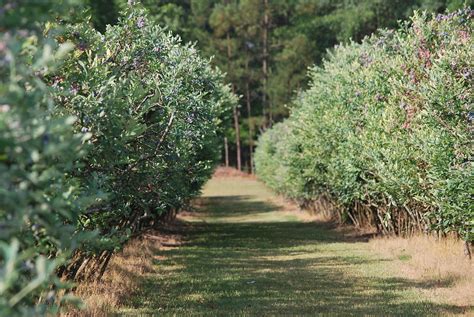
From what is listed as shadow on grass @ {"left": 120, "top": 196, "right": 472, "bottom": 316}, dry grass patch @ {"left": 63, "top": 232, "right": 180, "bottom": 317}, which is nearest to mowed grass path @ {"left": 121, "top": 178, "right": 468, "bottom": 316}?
shadow on grass @ {"left": 120, "top": 196, "right": 472, "bottom": 316}

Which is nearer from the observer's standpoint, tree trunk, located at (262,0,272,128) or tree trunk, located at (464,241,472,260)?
tree trunk, located at (464,241,472,260)

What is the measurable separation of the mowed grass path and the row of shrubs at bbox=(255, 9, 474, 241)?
1582 millimetres

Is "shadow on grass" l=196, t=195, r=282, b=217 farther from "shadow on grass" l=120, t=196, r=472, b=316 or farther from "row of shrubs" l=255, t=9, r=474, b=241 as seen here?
"shadow on grass" l=120, t=196, r=472, b=316

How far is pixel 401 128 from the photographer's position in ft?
51.2

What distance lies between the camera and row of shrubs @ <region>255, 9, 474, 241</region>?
1220cm

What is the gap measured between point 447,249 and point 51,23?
10.6 metres

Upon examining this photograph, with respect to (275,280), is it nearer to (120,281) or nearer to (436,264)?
(120,281)

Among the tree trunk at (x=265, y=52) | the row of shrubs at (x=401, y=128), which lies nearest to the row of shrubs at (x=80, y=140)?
the row of shrubs at (x=401, y=128)

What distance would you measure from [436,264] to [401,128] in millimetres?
3180

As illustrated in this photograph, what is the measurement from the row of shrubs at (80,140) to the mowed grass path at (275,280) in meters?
1.64

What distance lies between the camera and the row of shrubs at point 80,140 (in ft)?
13.2

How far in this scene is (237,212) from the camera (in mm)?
36844

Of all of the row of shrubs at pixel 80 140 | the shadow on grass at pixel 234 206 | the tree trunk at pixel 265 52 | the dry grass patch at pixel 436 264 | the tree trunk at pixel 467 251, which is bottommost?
the shadow on grass at pixel 234 206

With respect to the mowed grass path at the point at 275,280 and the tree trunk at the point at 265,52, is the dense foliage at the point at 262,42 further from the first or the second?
the mowed grass path at the point at 275,280
